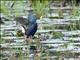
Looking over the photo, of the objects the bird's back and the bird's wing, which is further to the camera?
the bird's wing

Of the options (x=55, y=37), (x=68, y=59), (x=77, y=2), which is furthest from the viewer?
(x=77, y=2)

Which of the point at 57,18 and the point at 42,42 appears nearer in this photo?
the point at 42,42

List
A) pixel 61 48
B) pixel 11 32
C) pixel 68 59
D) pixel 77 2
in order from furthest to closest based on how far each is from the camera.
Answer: pixel 77 2, pixel 11 32, pixel 61 48, pixel 68 59

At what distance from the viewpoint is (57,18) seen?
31.8ft

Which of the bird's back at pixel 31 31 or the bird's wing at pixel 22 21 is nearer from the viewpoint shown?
the bird's back at pixel 31 31

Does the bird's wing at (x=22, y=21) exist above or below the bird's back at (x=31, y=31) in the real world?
below

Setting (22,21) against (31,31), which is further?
(22,21)

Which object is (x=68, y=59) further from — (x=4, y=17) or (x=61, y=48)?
(x=4, y=17)

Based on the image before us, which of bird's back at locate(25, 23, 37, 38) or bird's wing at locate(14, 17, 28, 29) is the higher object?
bird's back at locate(25, 23, 37, 38)

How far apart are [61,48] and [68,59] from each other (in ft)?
1.94

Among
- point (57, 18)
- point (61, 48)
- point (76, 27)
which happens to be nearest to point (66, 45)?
point (61, 48)

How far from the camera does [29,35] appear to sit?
7.54 meters

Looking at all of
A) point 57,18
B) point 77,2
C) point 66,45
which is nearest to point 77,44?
point 66,45

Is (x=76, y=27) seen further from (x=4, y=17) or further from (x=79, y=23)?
(x=4, y=17)
